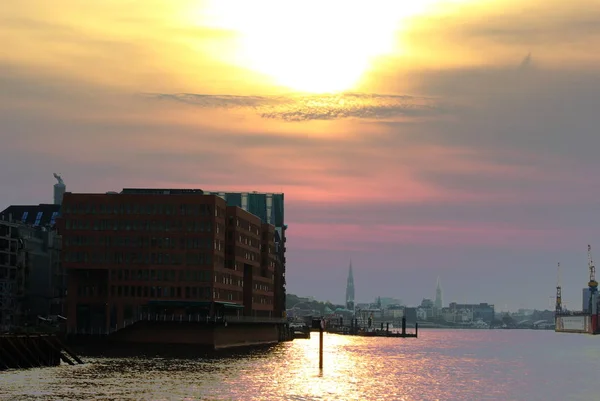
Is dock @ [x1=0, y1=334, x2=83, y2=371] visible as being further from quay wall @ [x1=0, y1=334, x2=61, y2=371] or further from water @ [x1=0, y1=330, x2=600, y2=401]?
water @ [x1=0, y1=330, x2=600, y2=401]

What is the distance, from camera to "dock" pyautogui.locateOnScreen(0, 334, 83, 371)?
143125 mm

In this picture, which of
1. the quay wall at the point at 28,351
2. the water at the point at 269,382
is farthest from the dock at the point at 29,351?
the water at the point at 269,382

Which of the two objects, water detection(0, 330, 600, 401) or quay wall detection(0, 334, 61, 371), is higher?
quay wall detection(0, 334, 61, 371)

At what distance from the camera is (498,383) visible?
160 metres

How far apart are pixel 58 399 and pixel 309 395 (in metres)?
29.1

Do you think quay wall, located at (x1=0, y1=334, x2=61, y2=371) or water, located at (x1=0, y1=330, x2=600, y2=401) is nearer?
water, located at (x1=0, y1=330, x2=600, y2=401)

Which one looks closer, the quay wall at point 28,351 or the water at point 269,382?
the water at point 269,382

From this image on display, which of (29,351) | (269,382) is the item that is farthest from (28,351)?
(269,382)

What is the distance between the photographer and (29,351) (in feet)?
483

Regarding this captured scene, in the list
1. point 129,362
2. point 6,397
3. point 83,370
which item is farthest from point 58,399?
point 129,362

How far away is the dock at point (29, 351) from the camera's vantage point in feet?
470

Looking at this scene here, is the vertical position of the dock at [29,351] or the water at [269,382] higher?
the dock at [29,351]

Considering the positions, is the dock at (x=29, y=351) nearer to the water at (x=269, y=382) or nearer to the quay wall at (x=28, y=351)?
the quay wall at (x=28, y=351)

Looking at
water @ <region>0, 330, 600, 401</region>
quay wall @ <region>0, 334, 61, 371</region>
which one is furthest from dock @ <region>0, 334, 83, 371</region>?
water @ <region>0, 330, 600, 401</region>
